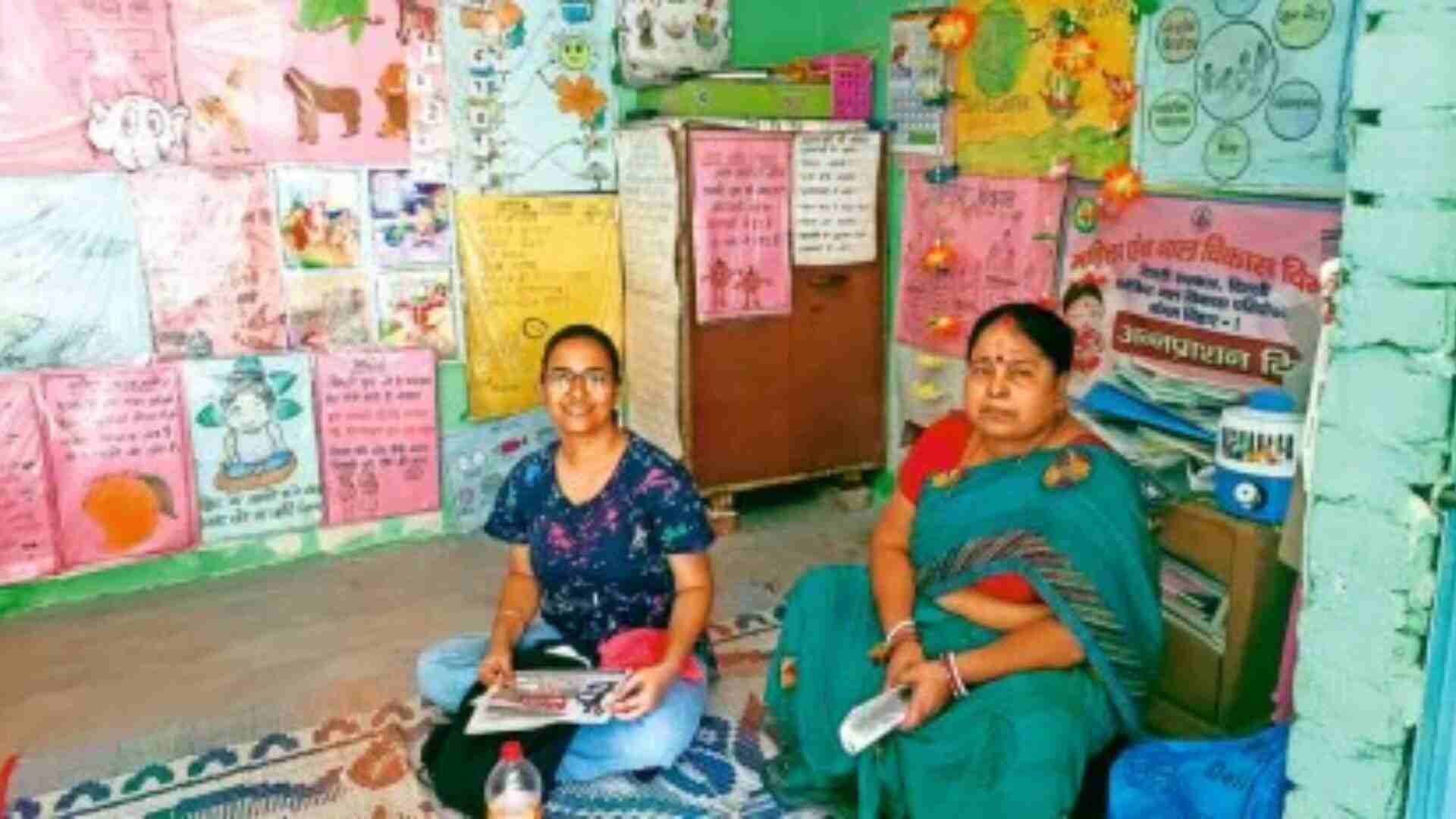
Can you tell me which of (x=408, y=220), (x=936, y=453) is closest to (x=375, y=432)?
(x=408, y=220)

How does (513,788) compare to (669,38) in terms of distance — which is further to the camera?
(669,38)

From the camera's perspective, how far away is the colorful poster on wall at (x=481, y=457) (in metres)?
3.79

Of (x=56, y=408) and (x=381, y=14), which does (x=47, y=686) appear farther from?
(x=381, y=14)

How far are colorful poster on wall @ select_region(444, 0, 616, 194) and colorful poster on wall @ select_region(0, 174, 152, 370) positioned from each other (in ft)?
3.17

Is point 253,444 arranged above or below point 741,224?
below

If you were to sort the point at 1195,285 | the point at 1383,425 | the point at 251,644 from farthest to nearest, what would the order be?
the point at 251,644, the point at 1195,285, the point at 1383,425

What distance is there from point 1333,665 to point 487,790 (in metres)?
1.31

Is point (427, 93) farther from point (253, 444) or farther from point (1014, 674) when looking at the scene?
point (1014, 674)

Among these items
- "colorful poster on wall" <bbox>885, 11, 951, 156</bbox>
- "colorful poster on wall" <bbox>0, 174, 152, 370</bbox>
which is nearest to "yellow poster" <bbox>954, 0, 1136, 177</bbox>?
"colorful poster on wall" <bbox>885, 11, 951, 156</bbox>

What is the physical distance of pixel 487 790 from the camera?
1.97 metres

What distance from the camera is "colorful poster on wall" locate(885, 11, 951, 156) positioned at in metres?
3.47

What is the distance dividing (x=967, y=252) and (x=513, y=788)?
7.18 feet

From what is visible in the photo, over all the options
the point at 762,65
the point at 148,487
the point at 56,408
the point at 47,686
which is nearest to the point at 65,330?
the point at 56,408

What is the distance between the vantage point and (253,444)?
3461 mm
